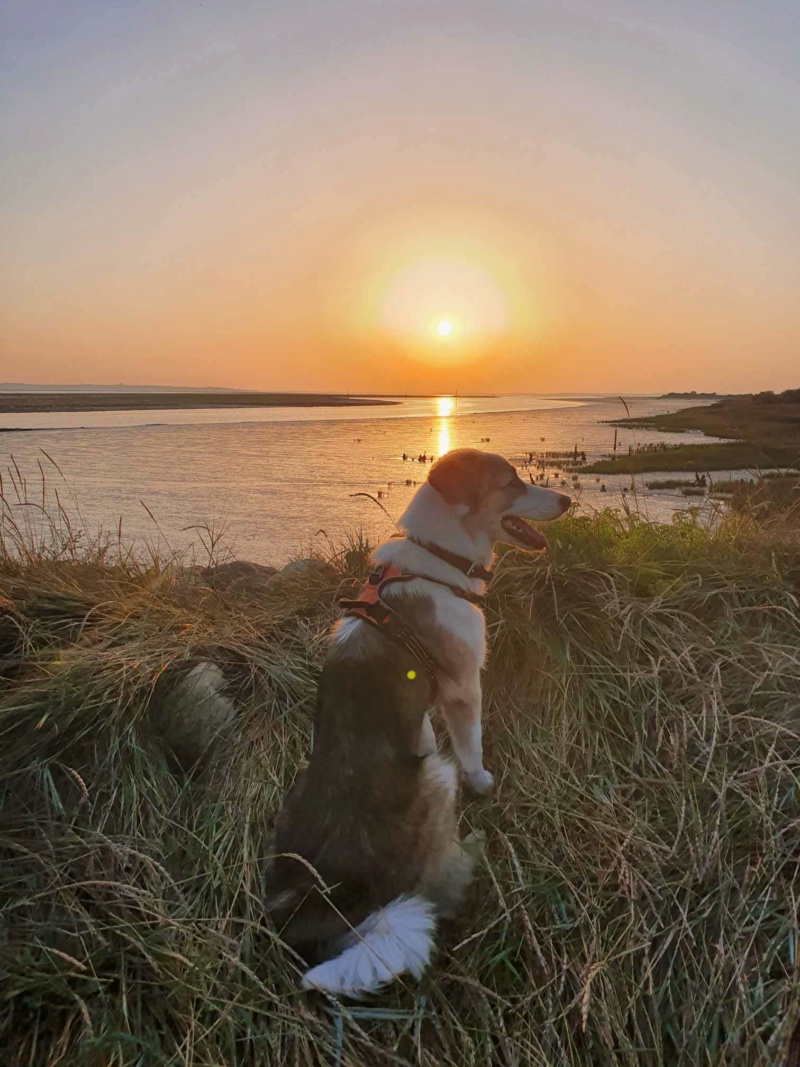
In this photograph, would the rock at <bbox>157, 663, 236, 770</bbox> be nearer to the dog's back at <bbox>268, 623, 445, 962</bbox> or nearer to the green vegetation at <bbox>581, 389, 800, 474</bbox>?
the dog's back at <bbox>268, 623, 445, 962</bbox>

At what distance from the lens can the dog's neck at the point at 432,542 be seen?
295 cm

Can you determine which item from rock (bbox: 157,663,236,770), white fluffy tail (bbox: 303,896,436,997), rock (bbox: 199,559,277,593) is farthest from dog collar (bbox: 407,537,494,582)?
rock (bbox: 199,559,277,593)

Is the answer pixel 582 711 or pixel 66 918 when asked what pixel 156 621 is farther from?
pixel 582 711

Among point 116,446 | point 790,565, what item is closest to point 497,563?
point 790,565

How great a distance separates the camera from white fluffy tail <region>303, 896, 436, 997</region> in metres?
1.94

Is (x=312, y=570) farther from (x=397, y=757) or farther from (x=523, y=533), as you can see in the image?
(x=397, y=757)

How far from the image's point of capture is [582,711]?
3.11 metres

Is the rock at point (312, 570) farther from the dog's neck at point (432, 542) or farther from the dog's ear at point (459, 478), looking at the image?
the dog's ear at point (459, 478)

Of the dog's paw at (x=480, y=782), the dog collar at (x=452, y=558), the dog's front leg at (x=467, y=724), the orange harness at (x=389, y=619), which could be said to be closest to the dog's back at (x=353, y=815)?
the orange harness at (x=389, y=619)

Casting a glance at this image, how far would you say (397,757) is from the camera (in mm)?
2305

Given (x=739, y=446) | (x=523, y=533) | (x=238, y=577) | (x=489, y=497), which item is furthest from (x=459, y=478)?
(x=739, y=446)

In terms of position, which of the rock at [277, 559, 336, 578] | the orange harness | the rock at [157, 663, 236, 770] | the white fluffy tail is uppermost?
the orange harness

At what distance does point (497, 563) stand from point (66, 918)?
2837 millimetres

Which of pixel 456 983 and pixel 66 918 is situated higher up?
pixel 66 918
